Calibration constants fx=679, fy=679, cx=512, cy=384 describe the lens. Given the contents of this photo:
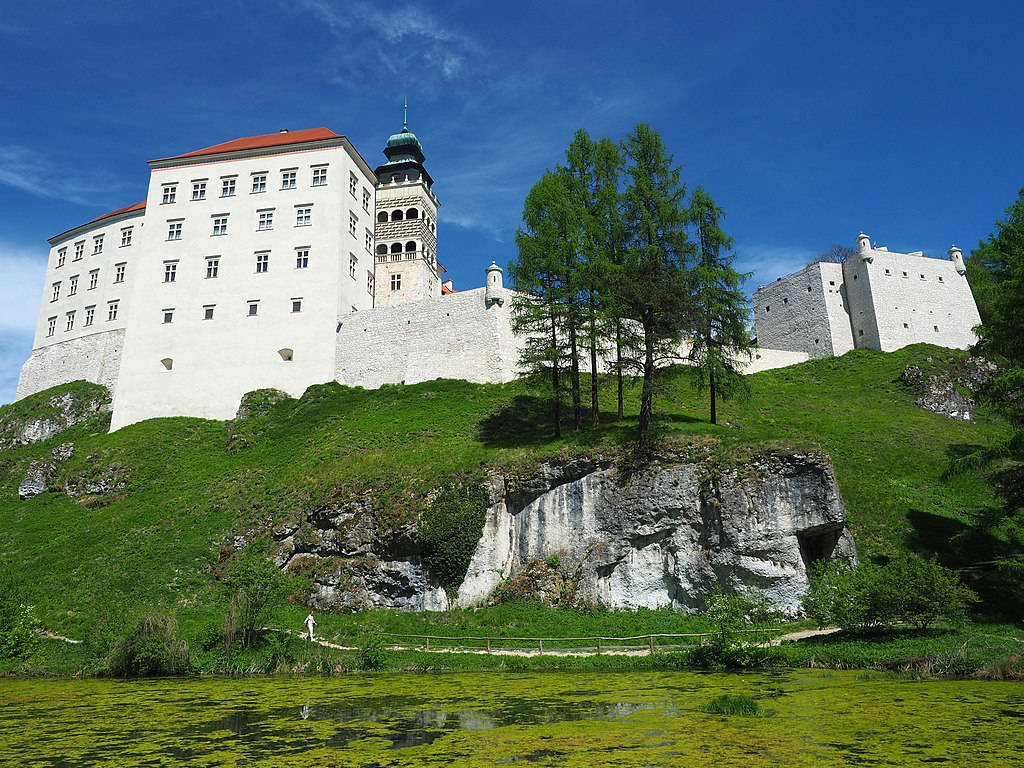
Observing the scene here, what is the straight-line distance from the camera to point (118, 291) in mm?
58188

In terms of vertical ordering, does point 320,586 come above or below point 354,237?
below

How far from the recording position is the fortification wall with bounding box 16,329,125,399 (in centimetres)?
5538

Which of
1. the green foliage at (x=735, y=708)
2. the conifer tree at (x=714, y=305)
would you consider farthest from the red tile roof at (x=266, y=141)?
the green foliage at (x=735, y=708)

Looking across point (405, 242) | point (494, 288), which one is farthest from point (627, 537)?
point (405, 242)

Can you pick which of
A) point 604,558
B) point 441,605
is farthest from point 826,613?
point 441,605

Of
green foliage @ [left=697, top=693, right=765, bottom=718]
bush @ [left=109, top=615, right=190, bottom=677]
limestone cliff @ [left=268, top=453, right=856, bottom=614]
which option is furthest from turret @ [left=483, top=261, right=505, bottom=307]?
green foliage @ [left=697, top=693, right=765, bottom=718]

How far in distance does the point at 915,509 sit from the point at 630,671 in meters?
16.6

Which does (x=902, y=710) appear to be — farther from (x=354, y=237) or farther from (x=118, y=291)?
(x=118, y=291)

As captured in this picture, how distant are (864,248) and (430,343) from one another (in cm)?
3940

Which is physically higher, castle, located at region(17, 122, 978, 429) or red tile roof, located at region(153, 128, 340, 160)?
red tile roof, located at region(153, 128, 340, 160)

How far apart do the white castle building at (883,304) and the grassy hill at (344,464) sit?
7285mm

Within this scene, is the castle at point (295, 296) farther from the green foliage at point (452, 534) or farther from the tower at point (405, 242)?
the green foliage at point (452, 534)

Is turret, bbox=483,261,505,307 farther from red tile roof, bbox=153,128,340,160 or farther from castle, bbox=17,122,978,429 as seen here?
red tile roof, bbox=153,128,340,160

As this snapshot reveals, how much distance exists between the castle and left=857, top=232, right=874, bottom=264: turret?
187 mm
